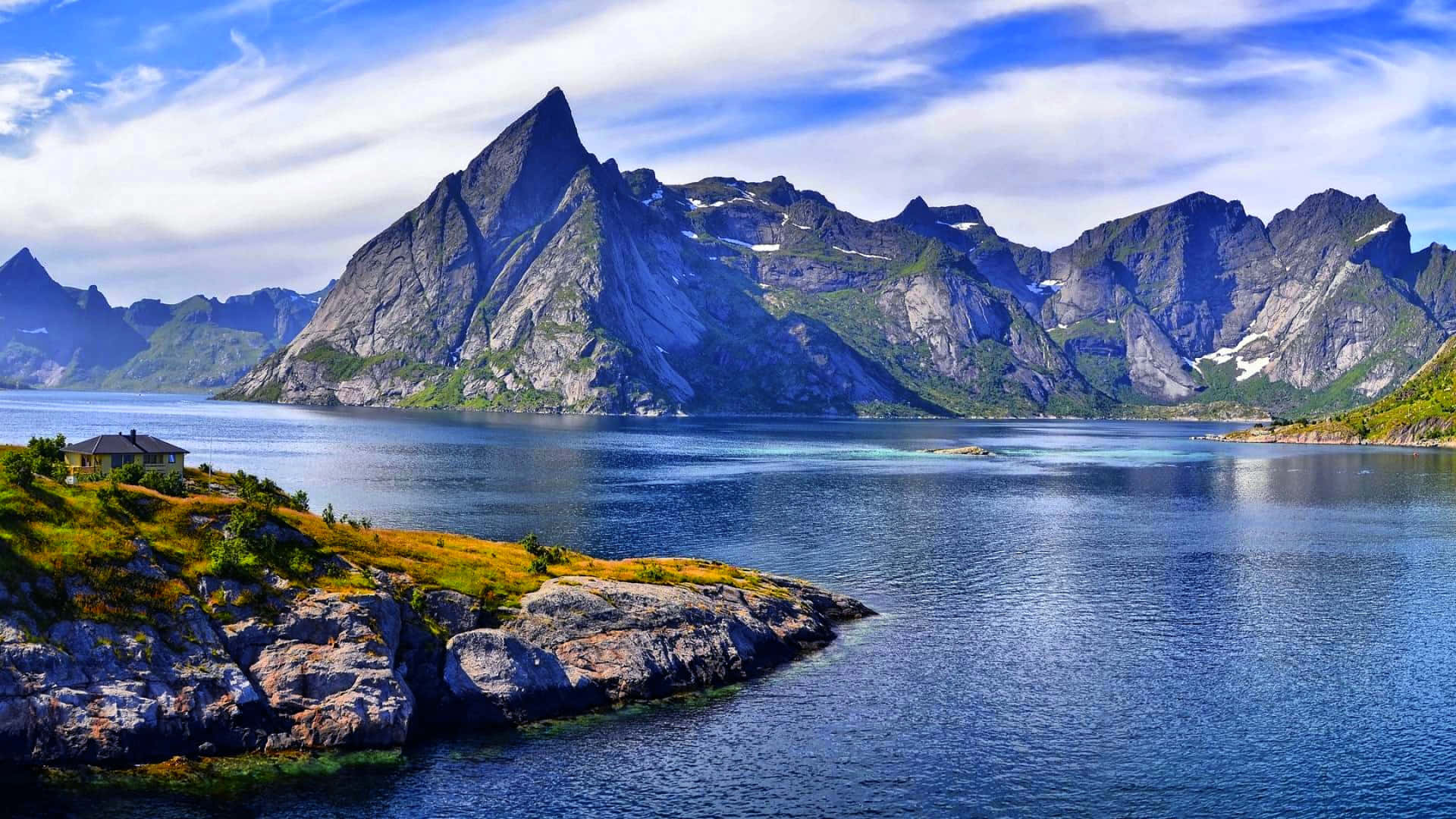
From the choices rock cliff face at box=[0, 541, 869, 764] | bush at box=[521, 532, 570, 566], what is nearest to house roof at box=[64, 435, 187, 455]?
bush at box=[521, 532, 570, 566]

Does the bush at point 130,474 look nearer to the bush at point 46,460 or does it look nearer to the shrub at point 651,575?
the bush at point 46,460

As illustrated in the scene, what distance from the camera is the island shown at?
57625 millimetres

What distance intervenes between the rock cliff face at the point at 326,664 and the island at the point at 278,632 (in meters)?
0.11

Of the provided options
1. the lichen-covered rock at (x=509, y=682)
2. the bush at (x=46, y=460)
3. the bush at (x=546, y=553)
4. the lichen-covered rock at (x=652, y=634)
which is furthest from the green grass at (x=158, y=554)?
the lichen-covered rock at (x=509, y=682)

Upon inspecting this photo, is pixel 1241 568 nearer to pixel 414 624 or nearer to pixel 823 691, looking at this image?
pixel 823 691

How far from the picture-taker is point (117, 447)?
97938 mm

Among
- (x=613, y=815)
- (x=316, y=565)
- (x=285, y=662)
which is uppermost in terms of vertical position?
(x=316, y=565)

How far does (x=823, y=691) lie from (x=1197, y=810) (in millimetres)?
26170

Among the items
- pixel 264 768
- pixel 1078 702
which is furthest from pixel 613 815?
pixel 1078 702

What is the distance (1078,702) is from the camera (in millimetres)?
70000

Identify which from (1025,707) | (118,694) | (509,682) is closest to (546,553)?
(509,682)

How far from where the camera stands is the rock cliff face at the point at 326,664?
186ft

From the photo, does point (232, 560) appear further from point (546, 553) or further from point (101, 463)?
point (101, 463)

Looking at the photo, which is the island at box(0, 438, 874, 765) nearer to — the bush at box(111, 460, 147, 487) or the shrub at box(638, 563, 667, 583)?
the bush at box(111, 460, 147, 487)
